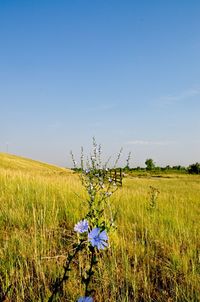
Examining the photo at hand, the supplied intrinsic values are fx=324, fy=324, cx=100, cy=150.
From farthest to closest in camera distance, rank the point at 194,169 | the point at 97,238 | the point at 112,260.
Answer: the point at 194,169
the point at 112,260
the point at 97,238

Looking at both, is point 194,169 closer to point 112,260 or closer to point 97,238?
point 112,260

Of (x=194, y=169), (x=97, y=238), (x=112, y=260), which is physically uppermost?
(x=194, y=169)

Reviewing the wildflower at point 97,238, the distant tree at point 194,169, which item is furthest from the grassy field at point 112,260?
the distant tree at point 194,169

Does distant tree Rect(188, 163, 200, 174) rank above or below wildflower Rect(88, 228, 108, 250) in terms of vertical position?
above

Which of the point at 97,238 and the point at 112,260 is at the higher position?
the point at 97,238

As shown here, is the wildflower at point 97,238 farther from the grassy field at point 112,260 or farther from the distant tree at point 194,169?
the distant tree at point 194,169

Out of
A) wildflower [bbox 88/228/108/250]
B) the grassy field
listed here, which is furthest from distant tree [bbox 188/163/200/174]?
wildflower [bbox 88/228/108/250]

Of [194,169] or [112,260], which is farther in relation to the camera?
[194,169]

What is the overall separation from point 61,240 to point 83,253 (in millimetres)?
439

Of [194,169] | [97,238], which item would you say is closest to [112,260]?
Answer: [97,238]

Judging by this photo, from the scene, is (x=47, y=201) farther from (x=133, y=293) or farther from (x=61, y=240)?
(x=133, y=293)

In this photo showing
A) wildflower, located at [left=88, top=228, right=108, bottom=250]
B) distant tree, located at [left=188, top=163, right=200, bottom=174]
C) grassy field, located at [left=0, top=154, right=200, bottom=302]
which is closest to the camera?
wildflower, located at [left=88, top=228, right=108, bottom=250]

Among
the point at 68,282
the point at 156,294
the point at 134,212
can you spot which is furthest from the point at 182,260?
the point at 134,212

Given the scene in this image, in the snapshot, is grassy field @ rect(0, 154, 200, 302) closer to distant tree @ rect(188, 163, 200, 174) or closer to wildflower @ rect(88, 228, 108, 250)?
wildflower @ rect(88, 228, 108, 250)
